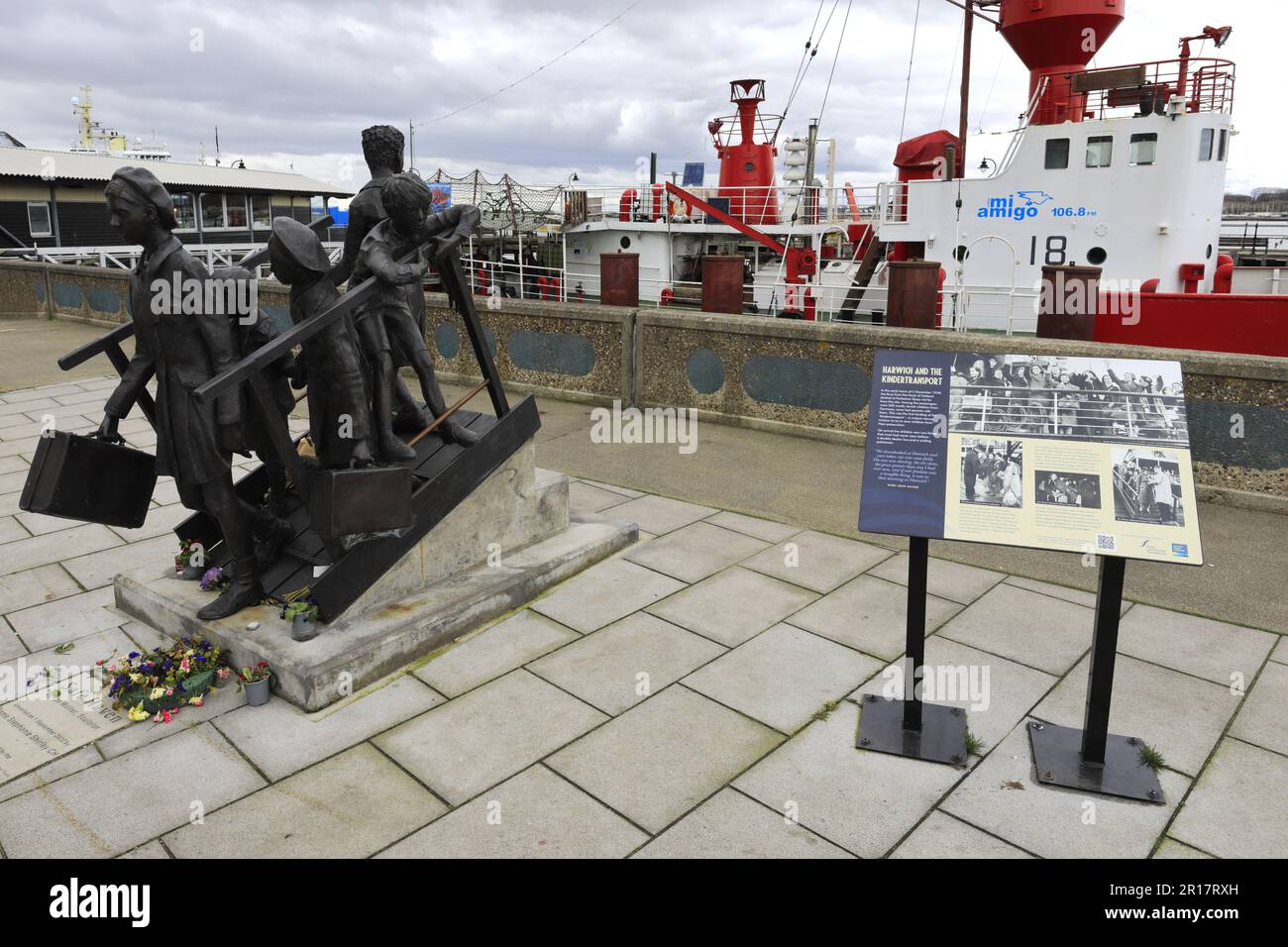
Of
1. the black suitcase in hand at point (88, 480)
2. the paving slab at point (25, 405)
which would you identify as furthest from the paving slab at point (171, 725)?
the paving slab at point (25, 405)

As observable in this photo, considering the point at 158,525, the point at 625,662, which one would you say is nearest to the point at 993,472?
the point at 625,662

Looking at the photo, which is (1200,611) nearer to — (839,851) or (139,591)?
(839,851)

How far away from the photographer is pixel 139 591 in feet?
17.9

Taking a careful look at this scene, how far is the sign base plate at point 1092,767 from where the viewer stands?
3.85 metres

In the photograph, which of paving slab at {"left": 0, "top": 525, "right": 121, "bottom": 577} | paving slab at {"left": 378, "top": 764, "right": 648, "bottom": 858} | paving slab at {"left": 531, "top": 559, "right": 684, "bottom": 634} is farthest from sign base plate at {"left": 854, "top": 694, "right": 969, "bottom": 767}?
paving slab at {"left": 0, "top": 525, "right": 121, "bottom": 577}

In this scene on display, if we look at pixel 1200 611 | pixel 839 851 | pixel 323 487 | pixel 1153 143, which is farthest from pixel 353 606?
pixel 1153 143

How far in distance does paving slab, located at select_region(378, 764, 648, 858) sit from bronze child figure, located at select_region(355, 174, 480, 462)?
2387 millimetres

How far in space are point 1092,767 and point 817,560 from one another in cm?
279

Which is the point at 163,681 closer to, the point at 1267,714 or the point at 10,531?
the point at 10,531

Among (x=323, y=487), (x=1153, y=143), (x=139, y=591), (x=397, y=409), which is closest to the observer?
(x=323, y=487)

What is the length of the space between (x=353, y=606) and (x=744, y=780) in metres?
2.43

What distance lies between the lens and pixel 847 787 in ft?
12.8

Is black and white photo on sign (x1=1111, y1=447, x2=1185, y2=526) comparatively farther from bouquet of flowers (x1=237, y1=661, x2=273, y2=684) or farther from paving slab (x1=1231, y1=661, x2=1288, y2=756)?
bouquet of flowers (x1=237, y1=661, x2=273, y2=684)

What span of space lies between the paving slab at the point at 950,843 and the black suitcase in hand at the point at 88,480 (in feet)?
14.7
